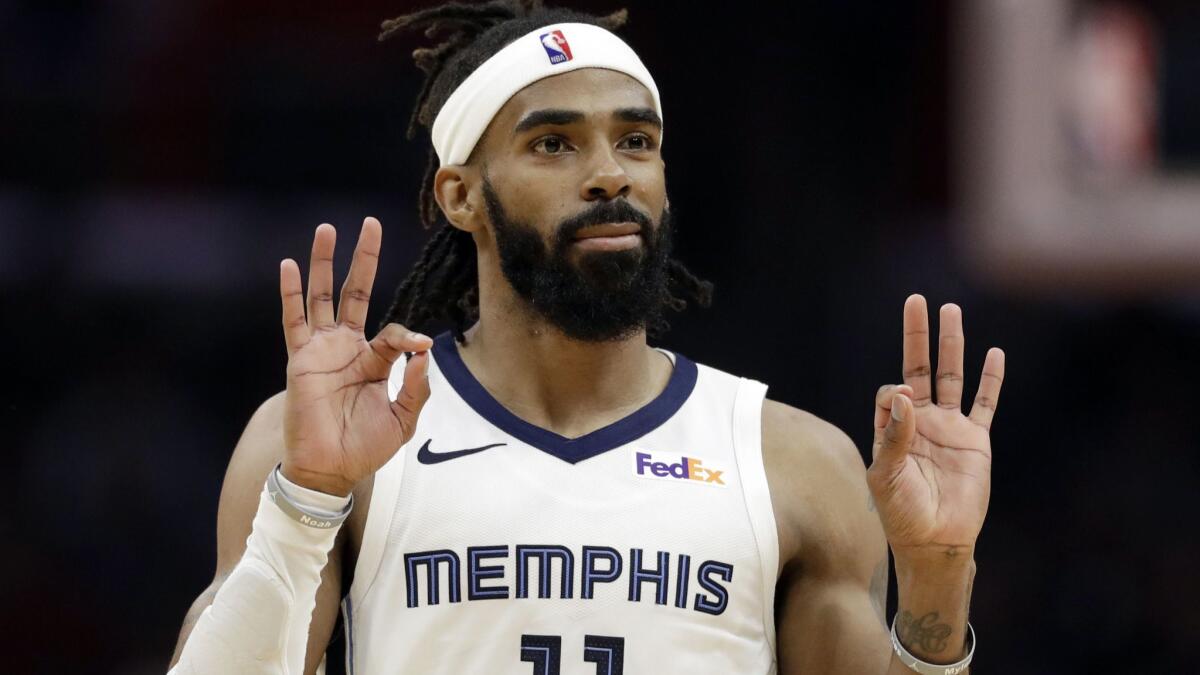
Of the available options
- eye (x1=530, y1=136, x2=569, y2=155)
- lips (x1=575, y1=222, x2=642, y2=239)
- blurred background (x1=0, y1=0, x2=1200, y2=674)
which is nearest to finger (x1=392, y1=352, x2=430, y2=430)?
lips (x1=575, y1=222, x2=642, y2=239)

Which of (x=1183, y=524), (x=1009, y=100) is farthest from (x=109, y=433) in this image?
(x=1183, y=524)

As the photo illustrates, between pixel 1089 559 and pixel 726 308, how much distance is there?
6.46ft

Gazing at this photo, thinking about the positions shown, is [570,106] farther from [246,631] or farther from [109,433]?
[109,433]

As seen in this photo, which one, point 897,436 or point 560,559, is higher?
point 897,436

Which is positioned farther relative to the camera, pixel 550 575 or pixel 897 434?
pixel 550 575

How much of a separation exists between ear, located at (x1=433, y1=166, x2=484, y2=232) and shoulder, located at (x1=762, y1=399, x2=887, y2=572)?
2.90 feet

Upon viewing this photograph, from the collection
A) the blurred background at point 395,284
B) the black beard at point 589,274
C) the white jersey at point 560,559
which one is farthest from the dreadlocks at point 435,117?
the blurred background at point 395,284

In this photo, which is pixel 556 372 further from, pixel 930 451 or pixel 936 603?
pixel 936 603

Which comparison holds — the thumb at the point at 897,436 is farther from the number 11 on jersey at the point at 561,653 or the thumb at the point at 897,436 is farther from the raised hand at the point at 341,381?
the raised hand at the point at 341,381

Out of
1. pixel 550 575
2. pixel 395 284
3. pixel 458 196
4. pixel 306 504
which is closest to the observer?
pixel 306 504

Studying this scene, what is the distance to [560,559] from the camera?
12.9ft

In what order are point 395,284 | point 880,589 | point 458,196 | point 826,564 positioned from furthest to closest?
1. point 395,284
2. point 458,196
3. point 880,589
4. point 826,564

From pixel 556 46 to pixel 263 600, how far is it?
5.09ft

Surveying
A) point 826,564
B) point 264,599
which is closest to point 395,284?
point 826,564
